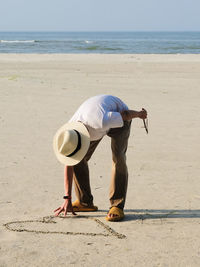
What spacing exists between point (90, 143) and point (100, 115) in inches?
18.8

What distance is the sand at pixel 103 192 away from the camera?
12.9 feet

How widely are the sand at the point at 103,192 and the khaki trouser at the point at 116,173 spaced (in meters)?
0.20

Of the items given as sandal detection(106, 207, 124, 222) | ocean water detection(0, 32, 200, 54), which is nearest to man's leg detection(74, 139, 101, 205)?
sandal detection(106, 207, 124, 222)

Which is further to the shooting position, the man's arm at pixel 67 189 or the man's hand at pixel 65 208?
the man's hand at pixel 65 208

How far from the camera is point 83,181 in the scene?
4895 millimetres

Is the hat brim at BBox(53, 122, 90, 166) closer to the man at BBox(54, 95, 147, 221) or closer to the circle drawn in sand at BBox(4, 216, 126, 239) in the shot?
the man at BBox(54, 95, 147, 221)

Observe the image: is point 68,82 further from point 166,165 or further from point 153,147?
point 166,165

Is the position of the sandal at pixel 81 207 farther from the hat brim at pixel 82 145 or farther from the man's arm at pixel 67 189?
the hat brim at pixel 82 145

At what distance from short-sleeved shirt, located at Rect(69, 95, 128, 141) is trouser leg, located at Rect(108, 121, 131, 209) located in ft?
0.49

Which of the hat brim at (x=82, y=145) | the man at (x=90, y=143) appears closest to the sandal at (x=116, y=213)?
the man at (x=90, y=143)

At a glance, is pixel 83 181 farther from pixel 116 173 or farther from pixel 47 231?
pixel 47 231

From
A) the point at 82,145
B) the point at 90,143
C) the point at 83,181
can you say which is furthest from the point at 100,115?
the point at 83,181

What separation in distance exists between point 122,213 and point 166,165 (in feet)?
6.43

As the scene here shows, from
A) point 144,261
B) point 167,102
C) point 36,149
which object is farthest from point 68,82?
point 144,261
